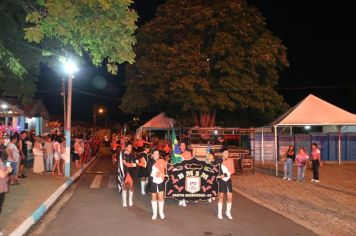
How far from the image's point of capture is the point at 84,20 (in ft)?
28.6

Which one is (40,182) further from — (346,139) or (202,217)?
(346,139)

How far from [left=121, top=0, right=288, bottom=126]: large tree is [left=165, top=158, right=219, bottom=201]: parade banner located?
1683 cm

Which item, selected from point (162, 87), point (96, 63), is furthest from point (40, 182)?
point (162, 87)

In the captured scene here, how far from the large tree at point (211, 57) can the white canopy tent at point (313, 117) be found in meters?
7.26

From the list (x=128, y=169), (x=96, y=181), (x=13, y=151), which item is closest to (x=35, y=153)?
(x=96, y=181)

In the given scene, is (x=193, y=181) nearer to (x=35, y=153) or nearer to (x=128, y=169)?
(x=128, y=169)

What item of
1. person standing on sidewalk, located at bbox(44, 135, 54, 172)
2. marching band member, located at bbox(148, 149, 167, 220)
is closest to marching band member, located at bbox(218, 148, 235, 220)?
marching band member, located at bbox(148, 149, 167, 220)

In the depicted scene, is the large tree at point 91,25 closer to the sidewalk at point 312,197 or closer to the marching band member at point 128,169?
the marching band member at point 128,169

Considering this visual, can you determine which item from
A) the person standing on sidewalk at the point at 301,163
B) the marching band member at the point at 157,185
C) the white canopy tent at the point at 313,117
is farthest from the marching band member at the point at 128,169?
the white canopy tent at the point at 313,117

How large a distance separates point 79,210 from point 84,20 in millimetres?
5145

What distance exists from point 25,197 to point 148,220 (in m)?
4.70

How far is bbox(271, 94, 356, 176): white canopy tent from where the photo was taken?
2097 cm

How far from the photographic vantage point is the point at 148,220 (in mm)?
10141

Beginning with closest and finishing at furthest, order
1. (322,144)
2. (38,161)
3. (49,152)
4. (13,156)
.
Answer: (13,156), (38,161), (49,152), (322,144)
